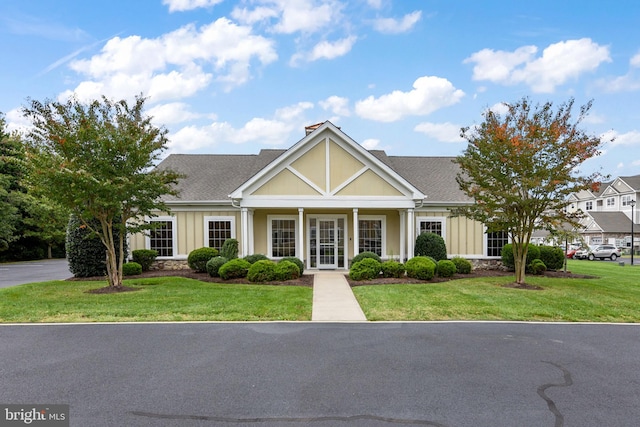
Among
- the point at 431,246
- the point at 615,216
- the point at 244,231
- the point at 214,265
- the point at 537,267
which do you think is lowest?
the point at 537,267

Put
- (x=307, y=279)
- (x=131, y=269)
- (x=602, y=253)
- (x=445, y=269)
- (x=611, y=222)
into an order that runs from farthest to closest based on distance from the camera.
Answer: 1. (x=611, y=222)
2. (x=602, y=253)
3. (x=131, y=269)
4. (x=445, y=269)
5. (x=307, y=279)

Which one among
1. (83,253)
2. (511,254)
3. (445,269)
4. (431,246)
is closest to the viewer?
(445,269)

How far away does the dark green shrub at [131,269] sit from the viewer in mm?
14625

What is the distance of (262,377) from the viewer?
4688mm

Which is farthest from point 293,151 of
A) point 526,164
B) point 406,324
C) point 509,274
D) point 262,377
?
point 262,377

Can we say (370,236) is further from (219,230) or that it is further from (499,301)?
(499,301)

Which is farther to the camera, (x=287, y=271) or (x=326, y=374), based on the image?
(x=287, y=271)

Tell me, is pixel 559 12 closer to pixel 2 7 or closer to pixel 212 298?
pixel 212 298

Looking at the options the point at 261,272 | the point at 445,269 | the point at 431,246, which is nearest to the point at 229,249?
the point at 261,272

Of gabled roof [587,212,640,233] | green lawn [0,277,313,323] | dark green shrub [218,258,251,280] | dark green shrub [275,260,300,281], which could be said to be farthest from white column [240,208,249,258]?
gabled roof [587,212,640,233]

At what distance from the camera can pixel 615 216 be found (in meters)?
47.3

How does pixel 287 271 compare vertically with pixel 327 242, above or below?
below

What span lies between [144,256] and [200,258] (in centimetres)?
267

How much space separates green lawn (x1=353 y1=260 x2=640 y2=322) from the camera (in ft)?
26.6
